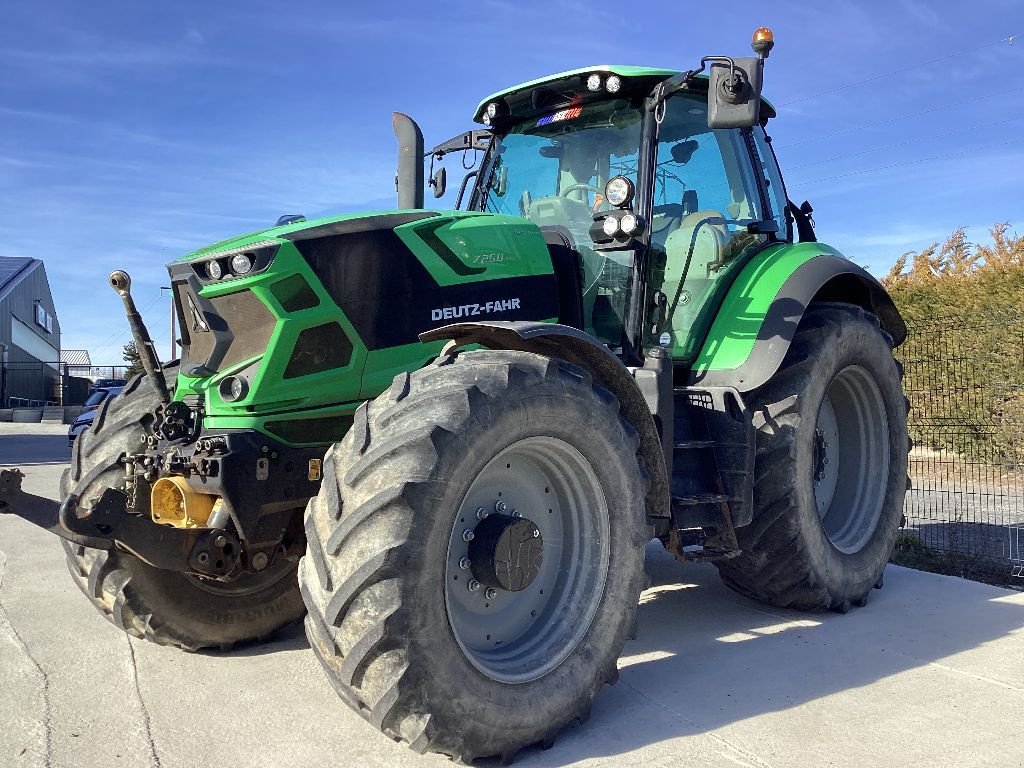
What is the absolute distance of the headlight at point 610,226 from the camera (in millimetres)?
4219

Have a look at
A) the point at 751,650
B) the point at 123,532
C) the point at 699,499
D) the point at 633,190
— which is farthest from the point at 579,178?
the point at 123,532

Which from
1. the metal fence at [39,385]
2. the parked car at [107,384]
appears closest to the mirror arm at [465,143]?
the parked car at [107,384]

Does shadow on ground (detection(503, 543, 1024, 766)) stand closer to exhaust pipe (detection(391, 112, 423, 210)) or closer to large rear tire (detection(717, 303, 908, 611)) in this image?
large rear tire (detection(717, 303, 908, 611))

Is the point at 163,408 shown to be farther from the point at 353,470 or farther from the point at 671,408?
the point at 671,408

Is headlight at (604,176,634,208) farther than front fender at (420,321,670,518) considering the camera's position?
Yes

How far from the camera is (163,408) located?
374 centimetres

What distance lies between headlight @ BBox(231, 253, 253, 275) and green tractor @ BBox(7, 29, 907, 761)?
2 centimetres

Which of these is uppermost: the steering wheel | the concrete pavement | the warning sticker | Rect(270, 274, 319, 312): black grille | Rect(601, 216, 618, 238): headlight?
the warning sticker

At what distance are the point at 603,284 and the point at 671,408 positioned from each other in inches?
32.6

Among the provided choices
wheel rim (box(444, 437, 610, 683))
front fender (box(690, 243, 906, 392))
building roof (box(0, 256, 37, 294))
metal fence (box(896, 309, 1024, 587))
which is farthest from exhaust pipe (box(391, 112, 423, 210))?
building roof (box(0, 256, 37, 294))

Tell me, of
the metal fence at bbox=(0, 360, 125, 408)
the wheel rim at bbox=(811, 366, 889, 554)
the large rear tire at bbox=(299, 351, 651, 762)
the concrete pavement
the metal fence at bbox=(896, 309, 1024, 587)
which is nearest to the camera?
the large rear tire at bbox=(299, 351, 651, 762)

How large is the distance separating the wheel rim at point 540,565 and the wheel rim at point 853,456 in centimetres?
239

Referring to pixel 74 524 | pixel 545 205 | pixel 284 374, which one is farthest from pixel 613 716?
pixel 545 205

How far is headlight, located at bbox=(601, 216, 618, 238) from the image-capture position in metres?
4.22
